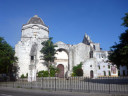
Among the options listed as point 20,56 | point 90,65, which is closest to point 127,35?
point 90,65

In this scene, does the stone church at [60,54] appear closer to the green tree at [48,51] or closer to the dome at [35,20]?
the dome at [35,20]

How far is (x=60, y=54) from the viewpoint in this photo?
33875mm

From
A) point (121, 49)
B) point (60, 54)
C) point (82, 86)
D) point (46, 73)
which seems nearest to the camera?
point (82, 86)

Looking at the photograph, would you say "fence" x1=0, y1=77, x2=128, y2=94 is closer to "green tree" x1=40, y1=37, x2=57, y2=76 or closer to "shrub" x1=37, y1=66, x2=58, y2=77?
"shrub" x1=37, y1=66, x2=58, y2=77

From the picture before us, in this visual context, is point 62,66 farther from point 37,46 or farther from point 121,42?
point 121,42

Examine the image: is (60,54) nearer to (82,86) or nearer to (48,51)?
(48,51)

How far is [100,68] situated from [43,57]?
15.1 metres

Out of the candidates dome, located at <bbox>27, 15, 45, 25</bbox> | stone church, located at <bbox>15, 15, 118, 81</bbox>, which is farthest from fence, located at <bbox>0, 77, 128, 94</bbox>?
dome, located at <bbox>27, 15, 45, 25</bbox>

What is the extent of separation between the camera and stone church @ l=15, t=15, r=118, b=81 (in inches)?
1201

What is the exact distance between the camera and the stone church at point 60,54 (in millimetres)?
30516

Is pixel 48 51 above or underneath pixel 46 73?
above

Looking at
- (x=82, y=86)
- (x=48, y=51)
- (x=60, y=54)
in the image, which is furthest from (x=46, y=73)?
(x=82, y=86)

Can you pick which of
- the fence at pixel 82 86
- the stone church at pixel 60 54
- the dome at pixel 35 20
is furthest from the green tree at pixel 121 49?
the dome at pixel 35 20

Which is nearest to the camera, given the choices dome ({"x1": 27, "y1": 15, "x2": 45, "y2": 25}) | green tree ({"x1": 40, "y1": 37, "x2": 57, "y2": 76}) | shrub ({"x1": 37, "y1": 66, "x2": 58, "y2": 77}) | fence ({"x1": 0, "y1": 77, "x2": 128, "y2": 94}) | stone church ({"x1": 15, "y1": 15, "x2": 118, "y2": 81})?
fence ({"x1": 0, "y1": 77, "x2": 128, "y2": 94})
